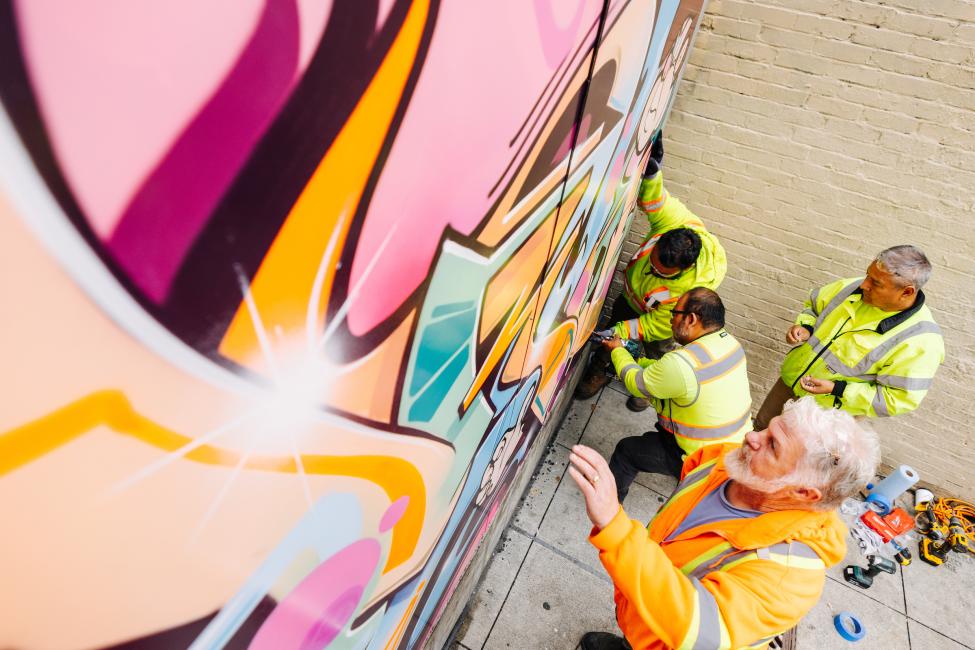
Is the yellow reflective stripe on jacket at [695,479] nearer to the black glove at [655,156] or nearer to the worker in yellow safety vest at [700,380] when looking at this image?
the worker in yellow safety vest at [700,380]

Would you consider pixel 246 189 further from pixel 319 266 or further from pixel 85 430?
pixel 85 430

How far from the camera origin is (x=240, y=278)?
1.62 feet

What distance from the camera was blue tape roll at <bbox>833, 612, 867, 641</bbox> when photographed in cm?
301

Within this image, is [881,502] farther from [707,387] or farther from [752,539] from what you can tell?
[752,539]

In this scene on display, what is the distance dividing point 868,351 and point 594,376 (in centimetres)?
182

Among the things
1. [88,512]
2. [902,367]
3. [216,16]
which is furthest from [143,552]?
[902,367]

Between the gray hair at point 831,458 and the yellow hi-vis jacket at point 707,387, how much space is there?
2.39 feet

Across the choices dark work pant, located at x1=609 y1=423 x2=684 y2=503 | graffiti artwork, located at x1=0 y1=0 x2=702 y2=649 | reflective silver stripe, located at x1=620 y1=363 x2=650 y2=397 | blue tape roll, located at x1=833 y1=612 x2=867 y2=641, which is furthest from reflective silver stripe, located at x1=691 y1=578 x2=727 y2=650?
blue tape roll, located at x1=833 y1=612 x2=867 y2=641

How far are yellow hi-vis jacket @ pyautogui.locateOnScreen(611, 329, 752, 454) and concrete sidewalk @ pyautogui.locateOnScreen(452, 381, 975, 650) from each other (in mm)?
1079

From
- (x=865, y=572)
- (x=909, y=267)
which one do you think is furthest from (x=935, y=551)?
(x=909, y=267)

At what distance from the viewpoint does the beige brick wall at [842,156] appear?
2.91 metres

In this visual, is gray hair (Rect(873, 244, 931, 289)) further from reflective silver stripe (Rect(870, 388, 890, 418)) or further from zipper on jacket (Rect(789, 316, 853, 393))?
reflective silver stripe (Rect(870, 388, 890, 418))

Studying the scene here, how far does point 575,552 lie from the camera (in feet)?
10.4

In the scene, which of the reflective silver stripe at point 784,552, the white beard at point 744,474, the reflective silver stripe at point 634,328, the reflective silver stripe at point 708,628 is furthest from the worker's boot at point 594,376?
the reflective silver stripe at point 708,628
